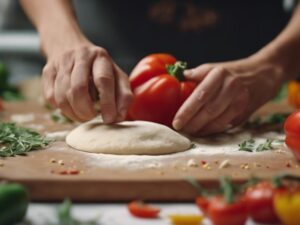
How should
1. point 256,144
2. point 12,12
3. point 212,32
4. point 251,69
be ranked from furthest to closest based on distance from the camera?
point 12,12 → point 212,32 → point 251,69 → point 256,144

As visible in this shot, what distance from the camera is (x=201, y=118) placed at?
1.75 m

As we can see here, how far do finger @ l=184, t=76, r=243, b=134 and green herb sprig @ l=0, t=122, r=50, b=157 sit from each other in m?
0.41

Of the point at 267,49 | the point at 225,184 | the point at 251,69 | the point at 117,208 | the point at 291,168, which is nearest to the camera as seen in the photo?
the point at 225,184

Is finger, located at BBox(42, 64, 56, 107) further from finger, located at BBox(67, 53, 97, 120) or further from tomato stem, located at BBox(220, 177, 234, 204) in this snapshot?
tomato stem, located at BBox(220, 177, 234, 204)

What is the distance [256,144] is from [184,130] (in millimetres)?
211

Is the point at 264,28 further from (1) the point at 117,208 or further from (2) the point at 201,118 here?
(1) the point at 117,208

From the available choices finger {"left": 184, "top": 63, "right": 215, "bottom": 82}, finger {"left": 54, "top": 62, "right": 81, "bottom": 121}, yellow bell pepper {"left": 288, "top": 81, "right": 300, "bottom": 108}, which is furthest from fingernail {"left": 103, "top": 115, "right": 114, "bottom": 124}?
yellow bell pepper {"left": 288, "top": 81, "right": 300, "bottom": 108}

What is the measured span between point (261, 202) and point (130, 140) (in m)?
0.52

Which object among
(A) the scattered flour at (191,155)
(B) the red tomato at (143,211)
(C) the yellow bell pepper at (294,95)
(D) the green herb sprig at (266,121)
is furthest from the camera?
(C) the yellow bell pepper at (294,95)

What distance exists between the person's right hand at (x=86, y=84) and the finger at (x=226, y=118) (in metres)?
0.28

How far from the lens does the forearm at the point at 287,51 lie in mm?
2092

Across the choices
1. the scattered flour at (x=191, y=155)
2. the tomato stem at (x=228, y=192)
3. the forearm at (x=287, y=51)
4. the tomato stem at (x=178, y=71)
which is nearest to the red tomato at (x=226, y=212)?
the tomato stem at (x=228, y=192)

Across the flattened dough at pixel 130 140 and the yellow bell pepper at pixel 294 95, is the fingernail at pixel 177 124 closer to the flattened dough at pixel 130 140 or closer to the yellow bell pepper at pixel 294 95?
the flattened dough at pixel 130 140

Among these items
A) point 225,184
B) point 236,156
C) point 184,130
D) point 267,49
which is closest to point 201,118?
point 184,130
